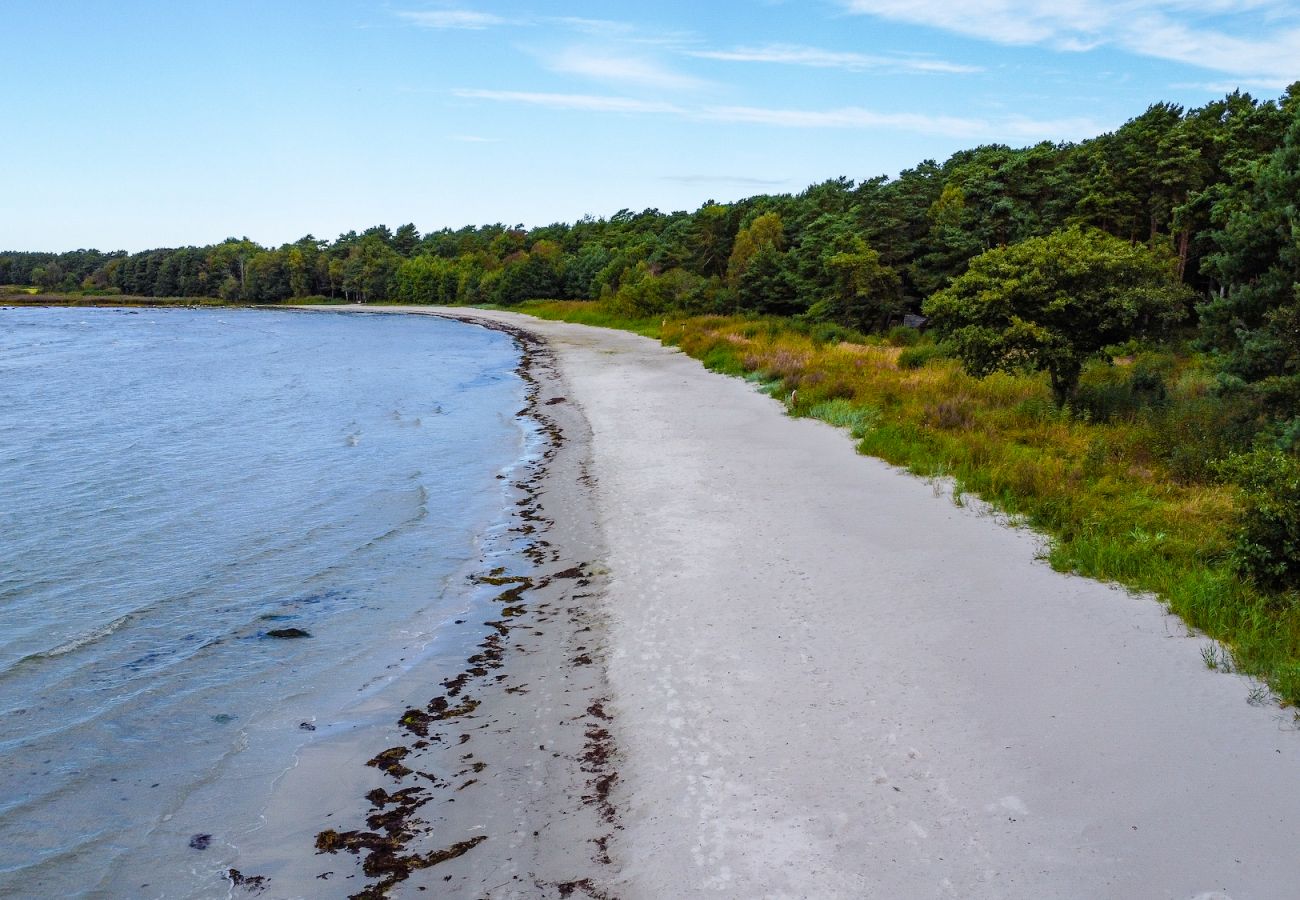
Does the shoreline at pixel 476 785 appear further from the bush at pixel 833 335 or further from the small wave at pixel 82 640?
the bush at pixel 833 335

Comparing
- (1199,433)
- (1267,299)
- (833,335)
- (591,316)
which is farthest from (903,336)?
(591,316)

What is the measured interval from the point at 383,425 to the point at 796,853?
22.1 metres

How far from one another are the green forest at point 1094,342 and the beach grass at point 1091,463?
4 cm

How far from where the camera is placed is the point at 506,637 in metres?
9.09

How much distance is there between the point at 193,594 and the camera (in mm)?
10750

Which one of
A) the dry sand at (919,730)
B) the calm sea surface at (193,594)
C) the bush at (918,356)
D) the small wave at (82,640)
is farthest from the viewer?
the bush at (918,356)

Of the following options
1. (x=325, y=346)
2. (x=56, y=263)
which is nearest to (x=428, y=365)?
(x=325, y=346)

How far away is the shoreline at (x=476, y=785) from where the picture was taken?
5.20 m

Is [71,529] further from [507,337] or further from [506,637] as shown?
[507,337]

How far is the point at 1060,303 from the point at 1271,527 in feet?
29.9

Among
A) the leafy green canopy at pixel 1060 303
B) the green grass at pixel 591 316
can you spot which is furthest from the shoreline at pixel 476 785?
Answer: the green grass at pixel 591 316

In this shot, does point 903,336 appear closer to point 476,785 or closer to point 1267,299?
point 1267,299

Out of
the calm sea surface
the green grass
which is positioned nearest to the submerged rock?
the calm sea surface

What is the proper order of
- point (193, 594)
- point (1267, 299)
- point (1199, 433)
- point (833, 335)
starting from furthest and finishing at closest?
point (833, 335) → point (1267, 299) → point (1199, 433) → point (193, 594)
